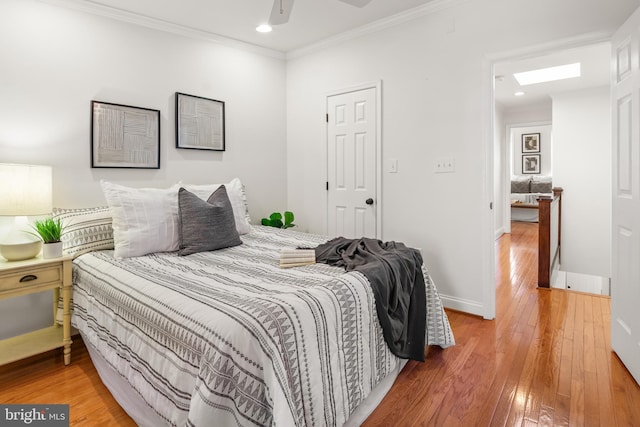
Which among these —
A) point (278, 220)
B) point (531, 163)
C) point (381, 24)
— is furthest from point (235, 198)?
point (531, 163)

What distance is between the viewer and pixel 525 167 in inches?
377

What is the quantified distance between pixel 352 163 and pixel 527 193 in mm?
7367

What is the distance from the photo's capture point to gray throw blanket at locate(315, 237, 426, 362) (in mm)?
1886

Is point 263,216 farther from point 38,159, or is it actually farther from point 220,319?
point 220,319

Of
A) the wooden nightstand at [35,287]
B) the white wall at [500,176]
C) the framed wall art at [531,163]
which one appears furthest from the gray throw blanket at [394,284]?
the framed wall art at [531,163]

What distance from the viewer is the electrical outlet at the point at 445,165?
3039 mm

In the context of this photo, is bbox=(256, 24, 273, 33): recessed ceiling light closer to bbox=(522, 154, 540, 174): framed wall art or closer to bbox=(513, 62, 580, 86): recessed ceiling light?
bbox=(513, 62, 580, 86): recessed ceiling light

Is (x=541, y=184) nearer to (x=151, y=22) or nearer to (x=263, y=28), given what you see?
(x=263, y=28)

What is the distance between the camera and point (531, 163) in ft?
31.1

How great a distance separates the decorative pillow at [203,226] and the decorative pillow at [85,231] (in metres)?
0.53

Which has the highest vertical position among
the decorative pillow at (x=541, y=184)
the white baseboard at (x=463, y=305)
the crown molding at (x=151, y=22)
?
the crown molding at (x=151, y=22)

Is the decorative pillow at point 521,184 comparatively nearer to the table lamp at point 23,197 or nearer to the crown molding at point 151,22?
the crown molding at point 151,22

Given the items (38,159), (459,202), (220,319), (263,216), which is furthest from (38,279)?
(459,202)

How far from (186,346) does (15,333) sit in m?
2.05
